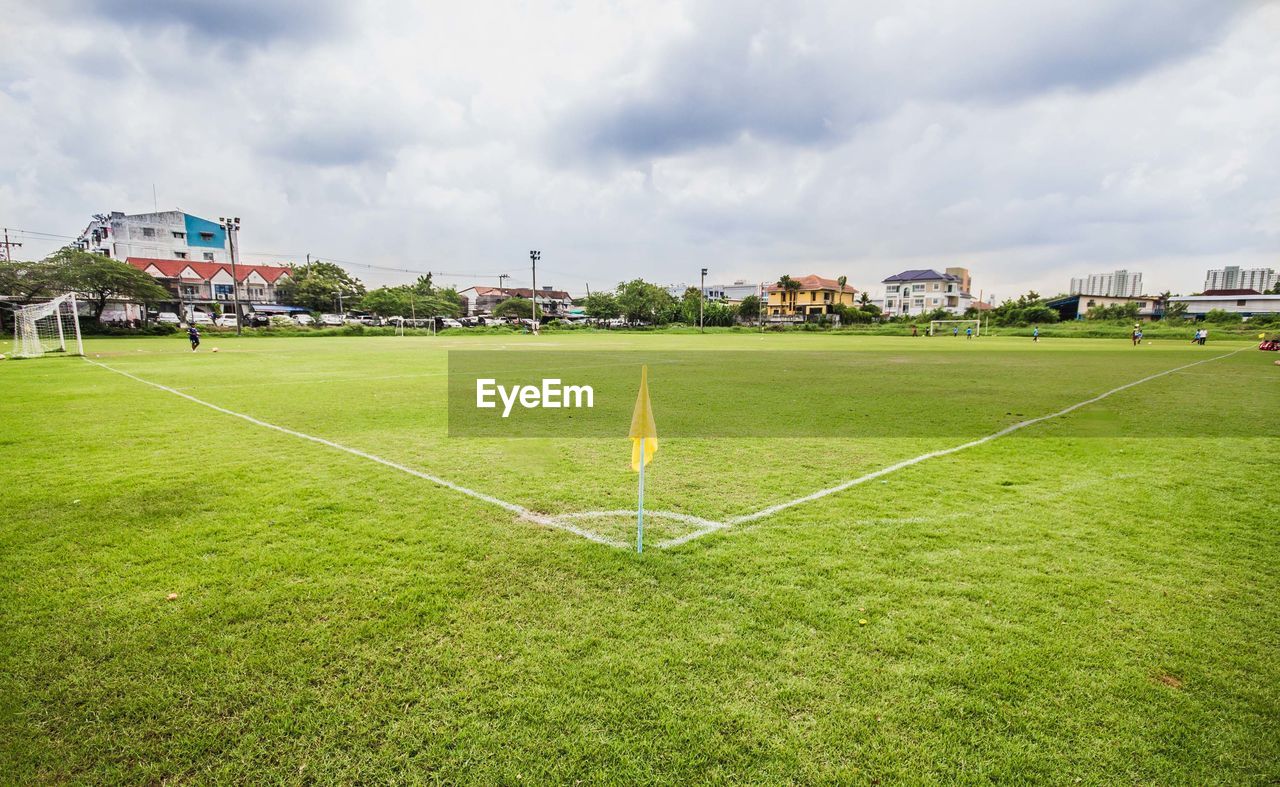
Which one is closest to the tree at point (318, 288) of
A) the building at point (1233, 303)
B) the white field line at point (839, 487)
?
the white field line at point (839, 487)

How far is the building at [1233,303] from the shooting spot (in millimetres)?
76812

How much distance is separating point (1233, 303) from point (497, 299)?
122533 mm

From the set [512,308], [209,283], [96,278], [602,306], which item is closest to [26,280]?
[96,278]

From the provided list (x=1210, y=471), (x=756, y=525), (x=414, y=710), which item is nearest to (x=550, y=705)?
(x=414, y=710)

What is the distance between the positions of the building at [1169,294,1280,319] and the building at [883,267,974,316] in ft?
97.2

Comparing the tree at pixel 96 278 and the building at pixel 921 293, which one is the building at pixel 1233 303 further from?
the tree at pixel 96 278

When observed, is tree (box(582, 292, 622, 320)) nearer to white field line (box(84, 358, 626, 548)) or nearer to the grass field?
white field line (box(84, 358, 626, 548))

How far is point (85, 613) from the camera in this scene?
11.6 ft

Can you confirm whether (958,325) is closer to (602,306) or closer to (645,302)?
(645,302)

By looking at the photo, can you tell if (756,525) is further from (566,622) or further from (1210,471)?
(1210,471)

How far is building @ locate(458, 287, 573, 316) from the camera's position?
116 meters

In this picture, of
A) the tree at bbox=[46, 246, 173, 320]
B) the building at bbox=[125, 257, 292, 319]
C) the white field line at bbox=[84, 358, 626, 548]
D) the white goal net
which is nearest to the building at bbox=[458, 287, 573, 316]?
the building at bbox=[125, 257, 292, 319]

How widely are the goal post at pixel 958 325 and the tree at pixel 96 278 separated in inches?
3153

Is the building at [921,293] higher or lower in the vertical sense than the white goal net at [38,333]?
higher
